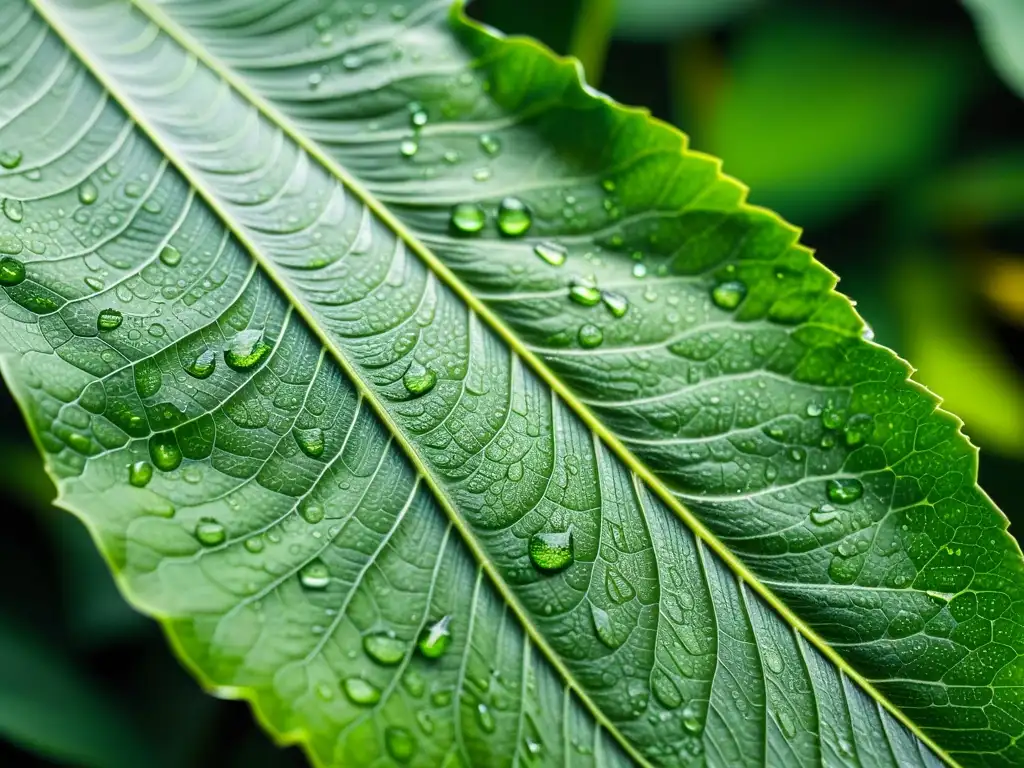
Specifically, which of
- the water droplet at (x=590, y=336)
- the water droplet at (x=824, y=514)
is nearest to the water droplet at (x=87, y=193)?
the water droplet at (x=590, y=336)

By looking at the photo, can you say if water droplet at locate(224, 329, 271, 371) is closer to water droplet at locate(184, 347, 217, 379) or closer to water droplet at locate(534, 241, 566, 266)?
water droplet at locate(184, 347, 217, 379)

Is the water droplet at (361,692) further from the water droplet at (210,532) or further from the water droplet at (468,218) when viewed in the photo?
the water droplet at (468,218)

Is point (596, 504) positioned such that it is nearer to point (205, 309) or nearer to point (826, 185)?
point (205, 309)

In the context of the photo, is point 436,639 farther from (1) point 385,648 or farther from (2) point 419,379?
(2) point 419,379

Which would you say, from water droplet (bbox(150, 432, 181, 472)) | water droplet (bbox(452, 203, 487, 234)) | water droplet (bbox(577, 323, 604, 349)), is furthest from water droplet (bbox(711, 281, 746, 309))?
water droplet (bbox(150, 432, 181, 472))

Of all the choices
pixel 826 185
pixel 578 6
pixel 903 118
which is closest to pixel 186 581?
pixel 578 6

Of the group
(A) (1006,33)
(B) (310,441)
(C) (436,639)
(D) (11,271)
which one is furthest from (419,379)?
(A) (1006,33)
